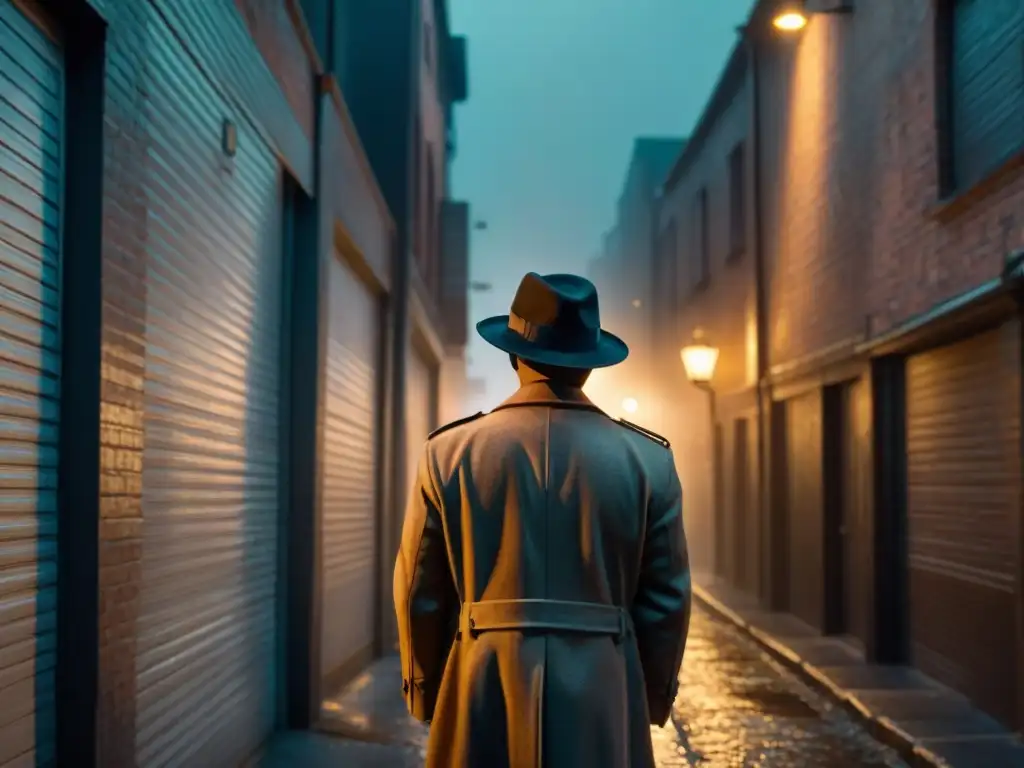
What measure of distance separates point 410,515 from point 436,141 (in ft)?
57.1

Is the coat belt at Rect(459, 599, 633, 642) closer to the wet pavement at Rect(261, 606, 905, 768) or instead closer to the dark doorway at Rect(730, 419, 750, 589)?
the wet pavement at Rect(261, 606, 905, 768)

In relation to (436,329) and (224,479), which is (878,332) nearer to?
(224,479)

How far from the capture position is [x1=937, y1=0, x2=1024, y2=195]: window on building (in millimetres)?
7934

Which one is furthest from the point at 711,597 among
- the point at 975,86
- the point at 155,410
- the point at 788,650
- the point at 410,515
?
the point at 410,515

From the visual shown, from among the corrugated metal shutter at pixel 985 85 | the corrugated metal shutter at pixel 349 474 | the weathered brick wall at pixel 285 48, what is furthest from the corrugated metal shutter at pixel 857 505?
the weathered brick wall at pixel 285 48

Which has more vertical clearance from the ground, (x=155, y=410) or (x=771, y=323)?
(x=771, y=323)

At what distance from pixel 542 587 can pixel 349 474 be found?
7.03 metres

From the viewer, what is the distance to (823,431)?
496 inches

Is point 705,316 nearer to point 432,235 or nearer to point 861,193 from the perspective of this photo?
point 432,235

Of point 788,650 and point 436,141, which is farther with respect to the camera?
point 436,141

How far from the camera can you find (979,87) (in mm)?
8617

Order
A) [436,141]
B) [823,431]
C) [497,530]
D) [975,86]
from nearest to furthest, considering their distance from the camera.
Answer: [497,530] → [975,86] → [823,431] → [436,141]

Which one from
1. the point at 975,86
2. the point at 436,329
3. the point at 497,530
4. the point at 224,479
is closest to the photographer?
the point at 497,530

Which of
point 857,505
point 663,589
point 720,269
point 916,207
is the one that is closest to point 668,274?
point 720,269
